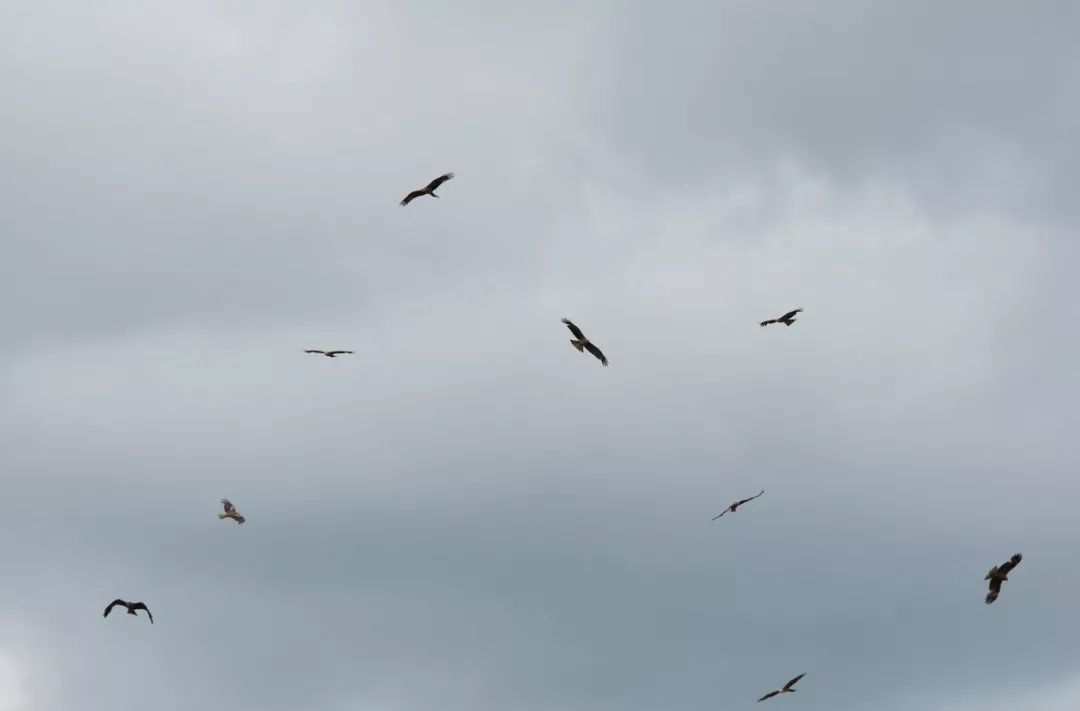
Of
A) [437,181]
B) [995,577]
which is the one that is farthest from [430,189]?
[995,577]

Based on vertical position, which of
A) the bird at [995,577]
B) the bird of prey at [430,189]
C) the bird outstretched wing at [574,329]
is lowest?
the bird at [995,577]

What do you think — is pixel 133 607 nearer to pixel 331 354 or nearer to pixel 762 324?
pixel 331 354

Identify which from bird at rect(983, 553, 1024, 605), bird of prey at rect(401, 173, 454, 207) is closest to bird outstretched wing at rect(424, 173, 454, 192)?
bird of prey at rect(401, 173, 454, 207)

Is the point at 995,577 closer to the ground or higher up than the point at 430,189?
closer to the ground

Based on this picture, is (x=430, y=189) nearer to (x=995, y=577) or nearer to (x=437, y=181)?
(x=437, y=181)

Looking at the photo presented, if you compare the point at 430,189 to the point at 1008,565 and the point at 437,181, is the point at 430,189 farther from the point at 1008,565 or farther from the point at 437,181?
the point at 1008,565

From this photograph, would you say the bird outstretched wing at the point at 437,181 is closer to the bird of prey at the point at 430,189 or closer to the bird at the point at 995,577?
the bird of prey at the point at 430,189

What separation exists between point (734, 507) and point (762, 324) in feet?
60.4

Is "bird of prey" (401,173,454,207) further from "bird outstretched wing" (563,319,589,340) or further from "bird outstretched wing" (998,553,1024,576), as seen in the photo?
"bird outstretched wing" (998,553,1024,576)

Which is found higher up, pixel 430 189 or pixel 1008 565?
pixel 430 189

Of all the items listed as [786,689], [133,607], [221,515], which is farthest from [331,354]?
[786,689]

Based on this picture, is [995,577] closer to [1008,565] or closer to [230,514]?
[1008,565]

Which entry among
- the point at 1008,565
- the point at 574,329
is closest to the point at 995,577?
the point at 1008,565

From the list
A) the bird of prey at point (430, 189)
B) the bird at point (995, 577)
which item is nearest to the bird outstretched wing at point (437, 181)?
the bird of prey at point (430, 189)
